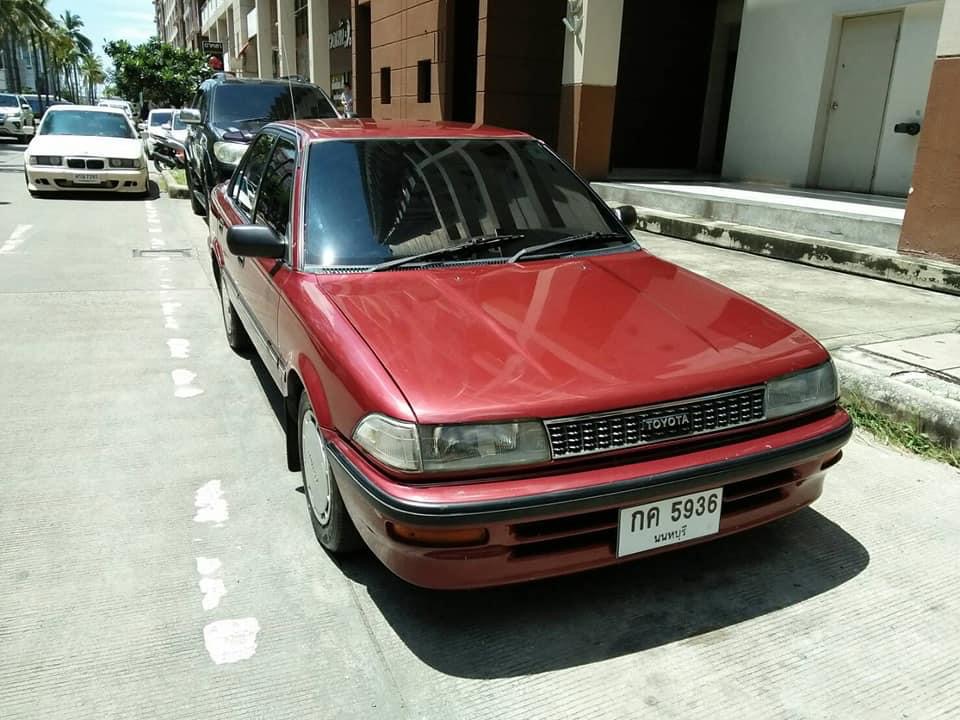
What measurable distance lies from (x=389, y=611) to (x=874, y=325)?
4.20 metres

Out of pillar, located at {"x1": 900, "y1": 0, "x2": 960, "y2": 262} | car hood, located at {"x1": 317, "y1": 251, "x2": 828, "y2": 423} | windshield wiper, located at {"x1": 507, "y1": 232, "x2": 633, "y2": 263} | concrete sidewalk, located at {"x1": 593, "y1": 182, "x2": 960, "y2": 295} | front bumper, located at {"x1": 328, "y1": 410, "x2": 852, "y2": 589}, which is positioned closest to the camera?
front bumper, located at {"x1": 328, "y1": 410, "x2": 852, "y2": 589}

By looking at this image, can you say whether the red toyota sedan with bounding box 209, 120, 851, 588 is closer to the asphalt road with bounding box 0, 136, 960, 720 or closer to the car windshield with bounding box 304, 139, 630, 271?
the car windshield with bounding box 304, 139, 630, 271

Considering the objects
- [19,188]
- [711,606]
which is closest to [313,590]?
[711,606]

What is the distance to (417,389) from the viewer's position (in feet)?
7.55

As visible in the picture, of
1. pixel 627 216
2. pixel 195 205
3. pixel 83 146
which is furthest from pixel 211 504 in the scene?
pixel 83 146

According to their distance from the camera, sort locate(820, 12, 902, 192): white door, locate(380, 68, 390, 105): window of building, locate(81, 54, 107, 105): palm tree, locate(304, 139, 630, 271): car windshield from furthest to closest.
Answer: locate(81, 54, 107, 105): palm tree < locate(380, 68, 390, 105): window of building < locate(820, 12, 902, 192): white door < locate(304, 139, 630, 271): car windshield

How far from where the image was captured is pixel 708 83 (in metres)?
15.1

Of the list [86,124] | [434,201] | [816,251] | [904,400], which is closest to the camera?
[434,201]

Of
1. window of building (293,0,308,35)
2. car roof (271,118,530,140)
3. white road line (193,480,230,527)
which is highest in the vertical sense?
window of building (293,0,308,35)

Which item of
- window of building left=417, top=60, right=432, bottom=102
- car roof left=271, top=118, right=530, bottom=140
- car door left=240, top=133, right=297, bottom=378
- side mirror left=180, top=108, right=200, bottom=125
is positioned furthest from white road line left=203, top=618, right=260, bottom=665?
window of building left=417, top=60, right=432, bottom=102

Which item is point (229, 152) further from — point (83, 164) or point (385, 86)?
point (385, 86)

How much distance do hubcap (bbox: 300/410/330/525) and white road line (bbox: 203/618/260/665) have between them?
0.47 m

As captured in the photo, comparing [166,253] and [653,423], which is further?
[166,253]

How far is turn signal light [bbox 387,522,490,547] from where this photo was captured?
225cm
